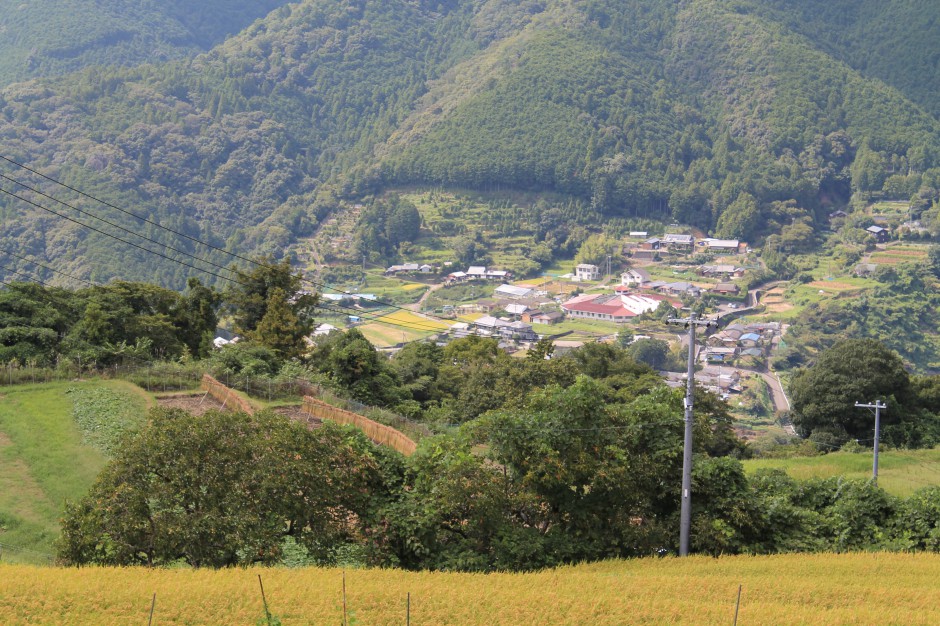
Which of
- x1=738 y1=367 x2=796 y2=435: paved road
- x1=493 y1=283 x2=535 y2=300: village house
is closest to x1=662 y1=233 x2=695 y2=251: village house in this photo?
x1=493 y1=283 x2=535 y2=300: village house

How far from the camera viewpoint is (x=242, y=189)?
454 feet

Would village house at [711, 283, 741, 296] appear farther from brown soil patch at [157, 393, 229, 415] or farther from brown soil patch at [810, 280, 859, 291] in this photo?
brown soil patch at [157, 393, 229, 415]

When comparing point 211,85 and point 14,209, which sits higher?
point 211,85

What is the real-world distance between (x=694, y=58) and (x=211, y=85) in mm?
80201

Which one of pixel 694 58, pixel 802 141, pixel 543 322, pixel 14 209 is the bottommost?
pixel 543 322

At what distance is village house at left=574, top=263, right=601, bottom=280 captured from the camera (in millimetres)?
105188

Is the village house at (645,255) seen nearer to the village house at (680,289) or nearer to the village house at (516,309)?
the village house at (680,289)

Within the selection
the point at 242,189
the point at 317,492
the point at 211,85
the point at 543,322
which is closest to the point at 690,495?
the point at 317,492

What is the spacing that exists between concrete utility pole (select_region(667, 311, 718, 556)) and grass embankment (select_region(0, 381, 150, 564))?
1068cm

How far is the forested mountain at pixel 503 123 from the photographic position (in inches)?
4756

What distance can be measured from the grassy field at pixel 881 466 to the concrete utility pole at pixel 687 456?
31.0ft

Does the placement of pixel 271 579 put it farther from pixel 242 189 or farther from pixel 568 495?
pixel 242 189

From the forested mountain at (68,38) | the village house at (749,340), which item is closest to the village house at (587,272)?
the village house at (749,340)

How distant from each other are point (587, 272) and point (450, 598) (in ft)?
Answer: 308
